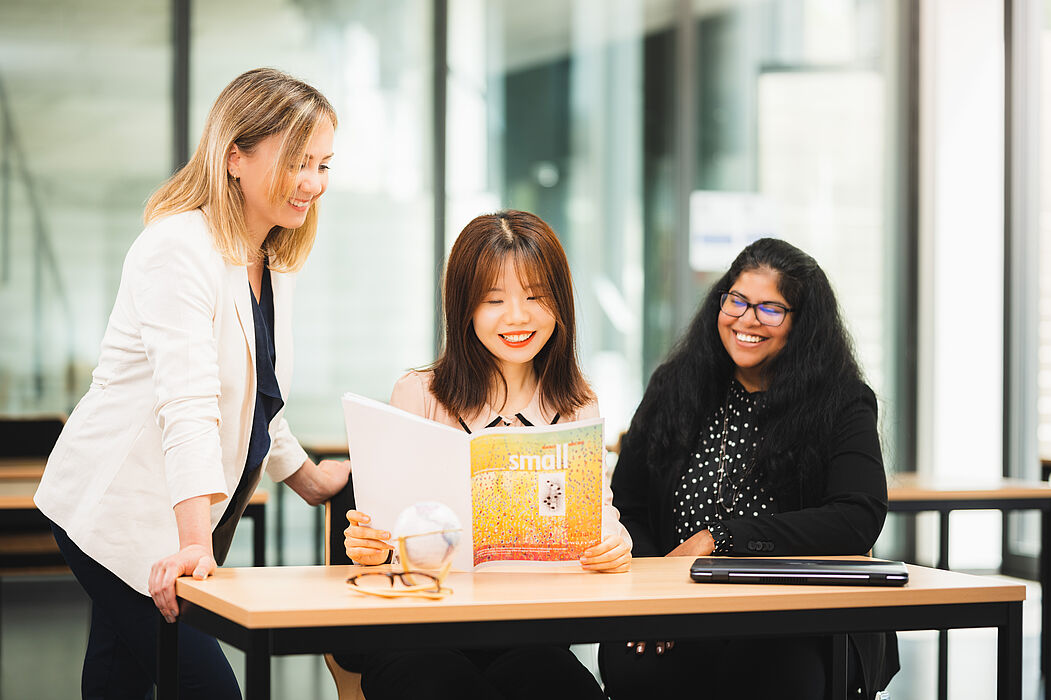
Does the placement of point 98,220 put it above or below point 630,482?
above

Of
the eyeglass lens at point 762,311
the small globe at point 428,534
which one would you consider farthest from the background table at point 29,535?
the small globe at point 428,534

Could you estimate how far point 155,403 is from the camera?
189cm

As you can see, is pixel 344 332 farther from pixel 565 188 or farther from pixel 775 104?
pixel 775 104

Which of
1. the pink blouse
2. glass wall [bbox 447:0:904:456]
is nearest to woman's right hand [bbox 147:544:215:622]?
the pink blouse

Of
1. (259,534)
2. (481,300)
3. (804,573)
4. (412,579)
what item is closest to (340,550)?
(481,300)

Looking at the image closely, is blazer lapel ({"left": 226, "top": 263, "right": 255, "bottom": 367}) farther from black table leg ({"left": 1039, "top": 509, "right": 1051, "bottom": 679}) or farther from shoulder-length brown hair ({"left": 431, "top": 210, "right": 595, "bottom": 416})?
black table leg ({"left": 1039, "top": 509, "right": 1051, "bottom": 679})

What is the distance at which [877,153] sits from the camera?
21.5ft

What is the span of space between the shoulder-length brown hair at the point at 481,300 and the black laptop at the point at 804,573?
592mm

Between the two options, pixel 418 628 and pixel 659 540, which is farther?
pixel 659 540

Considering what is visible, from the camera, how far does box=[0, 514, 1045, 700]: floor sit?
378cm

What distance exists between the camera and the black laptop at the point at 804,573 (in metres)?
1.76

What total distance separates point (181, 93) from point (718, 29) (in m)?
2.80

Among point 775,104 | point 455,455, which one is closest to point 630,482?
point 455,455

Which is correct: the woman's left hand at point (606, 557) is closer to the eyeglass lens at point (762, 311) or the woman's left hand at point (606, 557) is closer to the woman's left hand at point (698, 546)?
the woman's left hand at point (698, 546)
